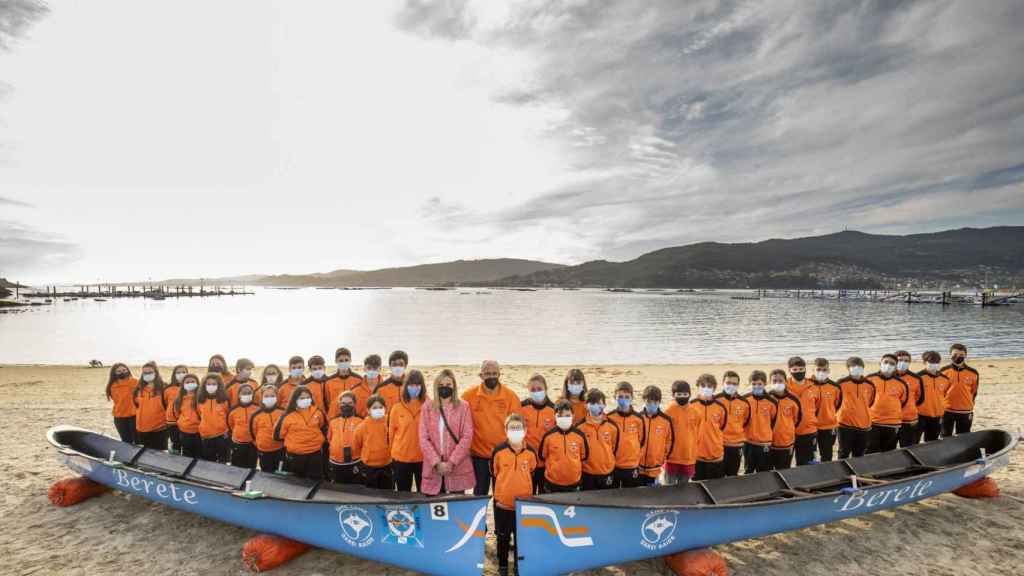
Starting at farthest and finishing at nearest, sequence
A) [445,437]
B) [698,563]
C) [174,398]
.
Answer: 1. [174,398]
2. [445,437]
3. [698,563]

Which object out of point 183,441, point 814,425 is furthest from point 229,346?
point 814,425

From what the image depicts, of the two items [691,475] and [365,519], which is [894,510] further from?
[365,519]

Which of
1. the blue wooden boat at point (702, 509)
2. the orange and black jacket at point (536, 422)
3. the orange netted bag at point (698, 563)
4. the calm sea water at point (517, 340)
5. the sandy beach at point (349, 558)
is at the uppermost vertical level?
the orange and black jacket at point (536, 422)

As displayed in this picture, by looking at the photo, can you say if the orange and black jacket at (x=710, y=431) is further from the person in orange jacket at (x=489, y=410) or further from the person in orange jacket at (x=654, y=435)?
the person in orange jacket at (x=489, y=410)

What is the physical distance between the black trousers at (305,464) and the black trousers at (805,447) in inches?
241

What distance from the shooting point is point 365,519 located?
4.43 meters

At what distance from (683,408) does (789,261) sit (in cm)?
21080

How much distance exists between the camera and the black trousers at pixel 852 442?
6477 mm

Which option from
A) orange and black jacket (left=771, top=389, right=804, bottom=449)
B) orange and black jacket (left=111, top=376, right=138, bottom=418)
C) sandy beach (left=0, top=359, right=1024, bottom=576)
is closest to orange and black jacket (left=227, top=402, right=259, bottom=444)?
sandy beach (left=0, top=359, right=1024, bottom=576)

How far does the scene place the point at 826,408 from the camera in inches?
247

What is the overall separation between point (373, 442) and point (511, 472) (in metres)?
1.75

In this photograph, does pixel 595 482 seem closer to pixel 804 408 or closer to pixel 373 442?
pixel 373 442

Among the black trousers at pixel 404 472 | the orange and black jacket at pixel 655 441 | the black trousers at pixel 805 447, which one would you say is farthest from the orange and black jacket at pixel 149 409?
the black trousers at pixel 805 447

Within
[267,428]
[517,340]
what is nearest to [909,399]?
[267,428]
